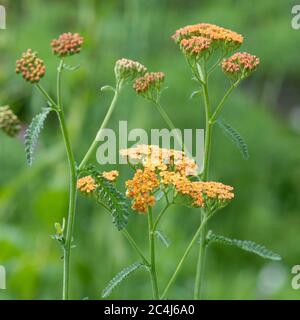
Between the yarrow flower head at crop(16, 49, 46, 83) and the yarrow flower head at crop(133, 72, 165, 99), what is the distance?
148 millimetres

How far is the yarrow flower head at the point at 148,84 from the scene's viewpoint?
3.65 ft

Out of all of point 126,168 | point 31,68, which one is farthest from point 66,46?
point 126,168

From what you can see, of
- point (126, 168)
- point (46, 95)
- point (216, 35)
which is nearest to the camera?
point (46, 95)

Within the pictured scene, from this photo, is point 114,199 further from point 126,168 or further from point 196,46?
point 126,168

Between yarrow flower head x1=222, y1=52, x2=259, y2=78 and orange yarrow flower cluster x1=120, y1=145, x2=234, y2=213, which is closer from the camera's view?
orange yarrow flower cluster x1=120, y1=145, x2=234, y2=213

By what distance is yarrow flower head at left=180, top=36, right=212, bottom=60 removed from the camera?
1059 mm

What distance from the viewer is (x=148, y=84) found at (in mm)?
1116

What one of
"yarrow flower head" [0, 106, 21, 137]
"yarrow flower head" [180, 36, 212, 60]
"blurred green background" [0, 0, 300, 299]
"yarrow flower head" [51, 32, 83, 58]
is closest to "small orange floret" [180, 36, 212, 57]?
"yarrow flower head" [180, 36, 212, 60]

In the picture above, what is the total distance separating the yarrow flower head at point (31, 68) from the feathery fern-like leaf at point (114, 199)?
126mm

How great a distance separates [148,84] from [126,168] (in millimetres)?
1041

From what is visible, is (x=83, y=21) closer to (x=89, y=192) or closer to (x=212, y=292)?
(x=212, y=292)

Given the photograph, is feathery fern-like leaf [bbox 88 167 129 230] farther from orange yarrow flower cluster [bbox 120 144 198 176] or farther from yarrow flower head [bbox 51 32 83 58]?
yarrow flower head [bbox 51 32 83 58]

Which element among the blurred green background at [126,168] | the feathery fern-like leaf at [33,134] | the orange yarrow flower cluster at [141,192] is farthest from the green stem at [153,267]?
the blurred green background at [126,168]

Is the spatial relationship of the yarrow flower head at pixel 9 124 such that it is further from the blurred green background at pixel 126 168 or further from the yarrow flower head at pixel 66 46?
the blurred green background at pixel 126 168
